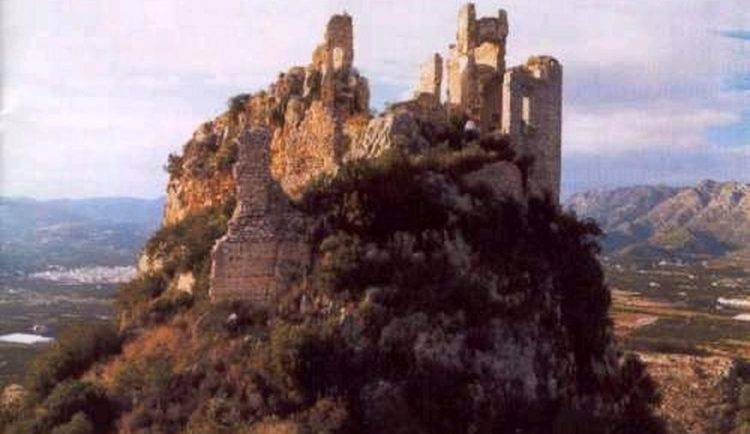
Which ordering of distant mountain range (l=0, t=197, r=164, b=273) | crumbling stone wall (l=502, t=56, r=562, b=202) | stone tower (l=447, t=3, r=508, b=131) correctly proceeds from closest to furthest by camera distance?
1. crumbling stone wall (l=502, t=56, r=562, b=202)
2. stone tower (l=447, t=3, r=508, b=131)
3. distant mountain range (l=0, t=197, r=164, b=273)

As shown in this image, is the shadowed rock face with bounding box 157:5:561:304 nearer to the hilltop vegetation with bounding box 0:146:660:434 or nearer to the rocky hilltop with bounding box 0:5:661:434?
the rocky hilltop with bounding box 0:5:661:434

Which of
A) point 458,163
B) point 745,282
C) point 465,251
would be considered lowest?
point 745,282

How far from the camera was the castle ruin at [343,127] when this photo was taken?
19.2 metres

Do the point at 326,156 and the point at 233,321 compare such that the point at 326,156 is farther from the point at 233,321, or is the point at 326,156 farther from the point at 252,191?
the point at 233,321

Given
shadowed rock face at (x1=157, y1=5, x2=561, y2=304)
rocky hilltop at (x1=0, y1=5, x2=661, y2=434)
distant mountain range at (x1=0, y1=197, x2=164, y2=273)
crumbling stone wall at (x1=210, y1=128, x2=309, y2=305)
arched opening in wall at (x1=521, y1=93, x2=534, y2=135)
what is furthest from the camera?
distant mountain range at (x1=0, y1=197, x2=164, y2=273)

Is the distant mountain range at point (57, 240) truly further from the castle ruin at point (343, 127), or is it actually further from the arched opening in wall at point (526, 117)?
the arched opening in wall at point (526, 117)

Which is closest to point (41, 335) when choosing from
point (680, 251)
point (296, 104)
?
point (296, 104)

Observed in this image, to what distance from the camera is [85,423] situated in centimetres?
1739

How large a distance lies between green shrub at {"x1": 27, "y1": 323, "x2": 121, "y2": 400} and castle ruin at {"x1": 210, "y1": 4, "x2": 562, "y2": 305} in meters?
2.99

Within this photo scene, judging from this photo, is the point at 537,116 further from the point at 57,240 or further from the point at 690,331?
the point at 57,240

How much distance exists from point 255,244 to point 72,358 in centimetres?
480

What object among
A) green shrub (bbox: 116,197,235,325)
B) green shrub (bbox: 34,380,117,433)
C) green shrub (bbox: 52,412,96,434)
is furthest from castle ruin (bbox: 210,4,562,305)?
green shrub (bbox: 52,412,96,434)

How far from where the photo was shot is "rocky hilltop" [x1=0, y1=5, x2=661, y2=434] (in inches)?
693

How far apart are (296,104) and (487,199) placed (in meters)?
5.86
